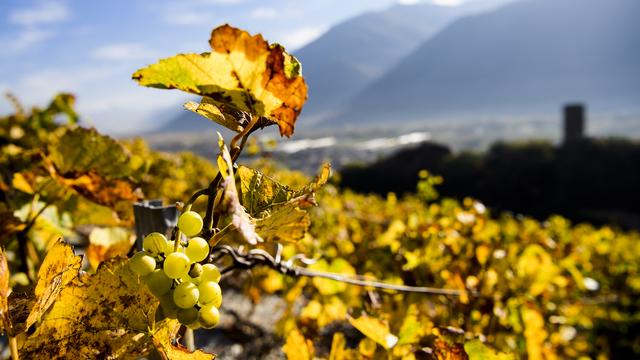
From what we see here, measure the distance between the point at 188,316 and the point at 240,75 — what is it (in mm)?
166

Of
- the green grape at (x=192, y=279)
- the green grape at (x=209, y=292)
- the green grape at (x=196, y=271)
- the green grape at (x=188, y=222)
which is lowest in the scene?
the green grape at (x=209, y=292)

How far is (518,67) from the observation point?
126 metres

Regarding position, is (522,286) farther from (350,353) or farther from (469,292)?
(350,353)

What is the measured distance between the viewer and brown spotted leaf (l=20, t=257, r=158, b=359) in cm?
38

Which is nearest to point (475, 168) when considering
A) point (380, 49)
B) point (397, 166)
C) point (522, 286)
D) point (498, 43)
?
point (397, 166)

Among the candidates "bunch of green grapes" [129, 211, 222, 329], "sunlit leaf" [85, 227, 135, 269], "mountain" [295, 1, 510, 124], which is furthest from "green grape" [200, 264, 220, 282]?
"mountain" [295, 1, 510, 124]

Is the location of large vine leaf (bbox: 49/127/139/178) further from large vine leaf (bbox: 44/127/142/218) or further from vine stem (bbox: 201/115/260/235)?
vine stem (bbox: 201/115/260/235)

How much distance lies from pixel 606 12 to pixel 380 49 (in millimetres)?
56725

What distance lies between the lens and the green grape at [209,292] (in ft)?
1.11

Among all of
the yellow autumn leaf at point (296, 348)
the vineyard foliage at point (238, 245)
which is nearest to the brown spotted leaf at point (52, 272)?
the vineyard foliage at point (238, 245)

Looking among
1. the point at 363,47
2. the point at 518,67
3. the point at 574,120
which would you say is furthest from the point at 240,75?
the point at 363,47

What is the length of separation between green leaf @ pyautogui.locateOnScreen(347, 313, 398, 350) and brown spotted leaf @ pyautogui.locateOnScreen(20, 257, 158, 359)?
0.29 m

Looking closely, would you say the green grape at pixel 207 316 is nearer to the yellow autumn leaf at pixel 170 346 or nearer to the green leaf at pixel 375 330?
the yellow autumn leaf at pixel 170 346

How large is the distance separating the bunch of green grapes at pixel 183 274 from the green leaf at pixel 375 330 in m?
0.29
